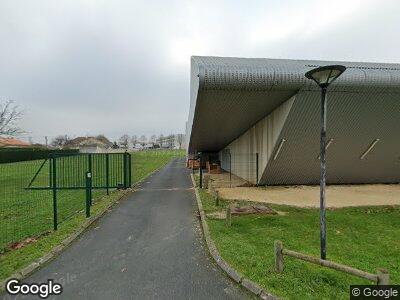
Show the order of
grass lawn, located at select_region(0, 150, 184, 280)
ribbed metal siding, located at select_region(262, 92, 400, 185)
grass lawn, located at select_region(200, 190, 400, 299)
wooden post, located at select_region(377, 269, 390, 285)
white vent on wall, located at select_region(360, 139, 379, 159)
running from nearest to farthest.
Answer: wooden post, located at select_region(377, 269, 390, 285), grass lawn, located at select_region(200, 190, 400, 299), grass lawn, located at select_region(0, 150, 184, 280), ribbed metal siding, located at select_region(262, 92, 400, 185), white vent on wall, located at select_region(360, 139, 379, 159)

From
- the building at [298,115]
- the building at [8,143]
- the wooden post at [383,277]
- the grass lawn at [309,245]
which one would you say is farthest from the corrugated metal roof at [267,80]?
the building at [8,143]

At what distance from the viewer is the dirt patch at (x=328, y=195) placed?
12.5m

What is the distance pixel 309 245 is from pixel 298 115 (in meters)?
7.70

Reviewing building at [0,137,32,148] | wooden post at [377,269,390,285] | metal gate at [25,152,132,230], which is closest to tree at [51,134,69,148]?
building at [0,137,32,148]

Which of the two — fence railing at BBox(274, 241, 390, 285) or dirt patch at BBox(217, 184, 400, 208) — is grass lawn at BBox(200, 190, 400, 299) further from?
dirt patch at BBox(217, 184, 400, 208)

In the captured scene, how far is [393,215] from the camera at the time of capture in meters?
10.1

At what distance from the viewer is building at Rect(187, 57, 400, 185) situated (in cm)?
1152

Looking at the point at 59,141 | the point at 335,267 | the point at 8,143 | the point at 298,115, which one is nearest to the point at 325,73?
the point at 335,267

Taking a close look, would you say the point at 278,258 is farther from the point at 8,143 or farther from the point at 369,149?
the point at 8,143

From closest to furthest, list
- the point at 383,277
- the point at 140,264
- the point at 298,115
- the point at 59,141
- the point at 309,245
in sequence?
the point at 383,277, the point at 140,264, the point at 309,245, the point at 298,115, the point at 59,141

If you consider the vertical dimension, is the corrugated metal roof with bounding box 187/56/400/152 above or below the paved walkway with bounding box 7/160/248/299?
above

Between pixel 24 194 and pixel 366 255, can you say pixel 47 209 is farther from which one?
pixel 366 255

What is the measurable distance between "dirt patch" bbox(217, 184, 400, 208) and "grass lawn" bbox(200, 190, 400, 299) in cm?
132

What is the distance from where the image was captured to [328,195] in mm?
14258
